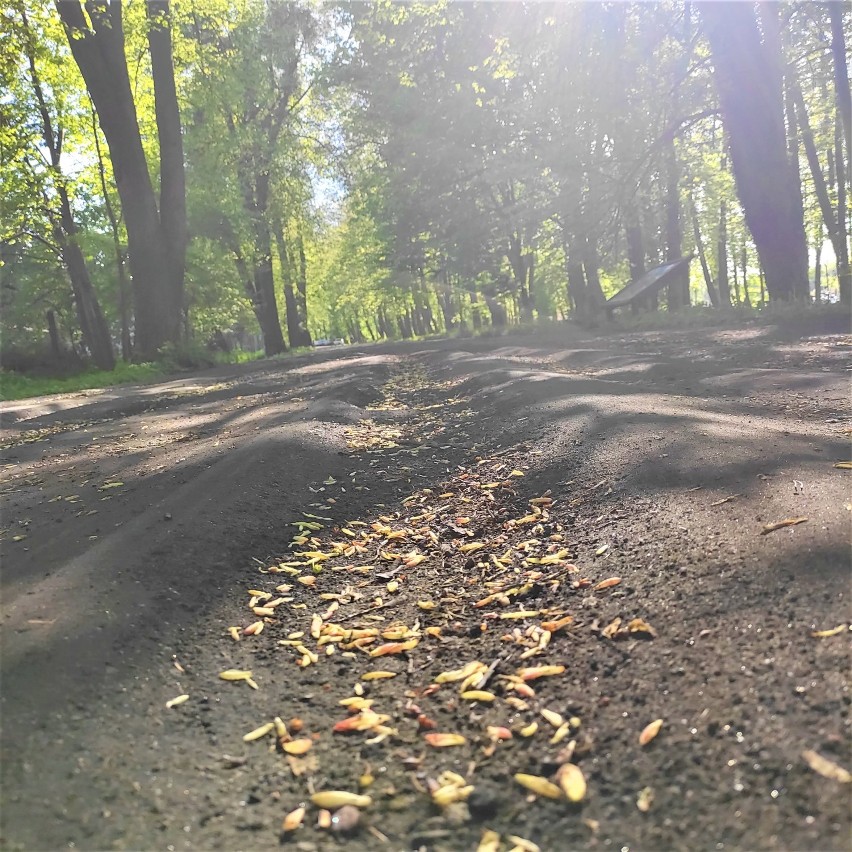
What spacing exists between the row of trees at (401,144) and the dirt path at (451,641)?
34.1ft

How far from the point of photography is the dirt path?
5.06 ft

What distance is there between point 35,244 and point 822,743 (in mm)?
32815

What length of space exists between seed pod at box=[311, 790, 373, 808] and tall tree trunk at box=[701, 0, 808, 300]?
13.2m

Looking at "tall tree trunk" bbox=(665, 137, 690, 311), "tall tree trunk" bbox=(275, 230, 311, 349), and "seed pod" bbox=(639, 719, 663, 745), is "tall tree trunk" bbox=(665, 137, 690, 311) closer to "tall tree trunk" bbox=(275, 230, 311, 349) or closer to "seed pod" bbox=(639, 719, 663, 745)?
"seed pod" bbox=(639, 719, 663, 745)

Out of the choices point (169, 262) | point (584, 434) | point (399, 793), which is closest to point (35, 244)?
point (169, 262)

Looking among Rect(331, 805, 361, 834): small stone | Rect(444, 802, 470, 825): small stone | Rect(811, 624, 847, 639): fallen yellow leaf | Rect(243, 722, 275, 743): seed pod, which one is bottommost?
Rect(444, 802, 470, 825): small stone

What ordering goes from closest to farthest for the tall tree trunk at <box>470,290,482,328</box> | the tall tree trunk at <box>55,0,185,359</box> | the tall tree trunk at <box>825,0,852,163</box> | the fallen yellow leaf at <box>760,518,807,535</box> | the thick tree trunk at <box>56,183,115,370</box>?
the fallen yellow leaf at <box>760,518,807,535</box> < the tall tree trunk at <box>825,0,852,163</box> < the tall tree trunk at <box>55,0,185,359</box> < the thick tree trunk at <box>56,183,115,370</box> < the tall tree trunk at <box>470,290,482,328</box>

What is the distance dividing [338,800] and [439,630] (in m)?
0.89

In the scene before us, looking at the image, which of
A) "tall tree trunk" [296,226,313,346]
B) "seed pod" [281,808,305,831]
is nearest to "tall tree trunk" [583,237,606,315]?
"tall tree trunk" [296,226,313,346]

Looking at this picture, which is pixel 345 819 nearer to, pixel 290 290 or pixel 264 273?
pixel 264 273

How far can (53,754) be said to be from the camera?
1763 mm

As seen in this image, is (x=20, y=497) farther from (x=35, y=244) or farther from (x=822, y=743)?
(x=35, y=244)

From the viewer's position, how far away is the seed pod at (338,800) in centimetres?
163

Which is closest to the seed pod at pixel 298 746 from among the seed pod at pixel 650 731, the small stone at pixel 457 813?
the small stone at pixel 457 813
